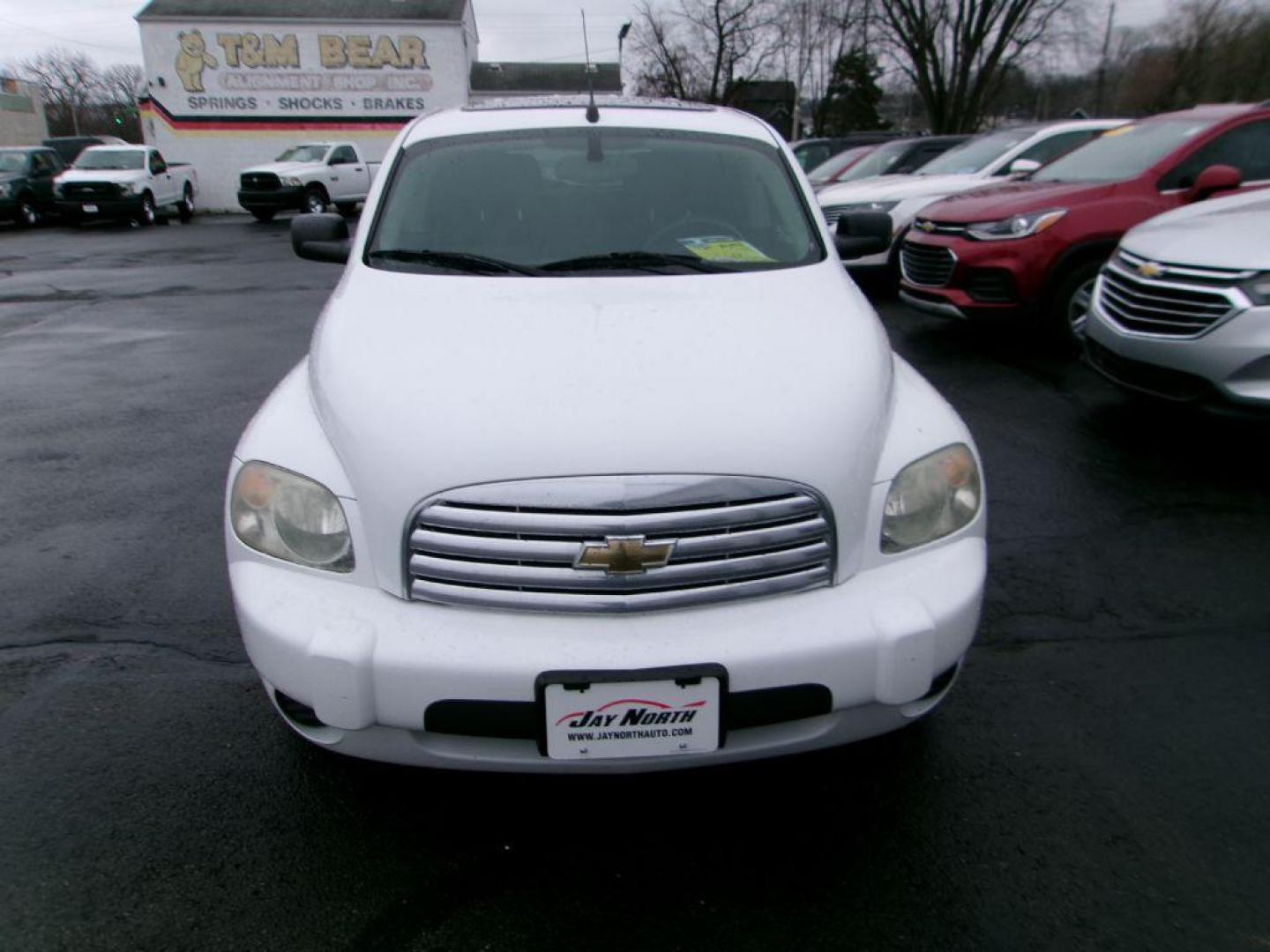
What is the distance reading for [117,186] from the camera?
2192 cm

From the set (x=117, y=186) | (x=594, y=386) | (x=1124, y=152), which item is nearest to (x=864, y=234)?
(x=594, y=386)

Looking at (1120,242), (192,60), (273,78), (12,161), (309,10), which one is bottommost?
(1120,242)

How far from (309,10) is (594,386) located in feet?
118

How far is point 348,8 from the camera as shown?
107ft

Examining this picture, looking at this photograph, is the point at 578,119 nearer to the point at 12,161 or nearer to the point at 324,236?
the point at 324,236

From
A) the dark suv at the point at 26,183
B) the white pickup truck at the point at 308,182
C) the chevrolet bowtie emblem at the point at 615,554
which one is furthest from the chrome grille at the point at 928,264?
the dark suv at the point at 26,183

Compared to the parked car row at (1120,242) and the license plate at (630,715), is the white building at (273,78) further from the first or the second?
the license plate at (630,715)

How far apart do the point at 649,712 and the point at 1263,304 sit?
3.77 m

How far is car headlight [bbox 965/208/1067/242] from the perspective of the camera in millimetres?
6555

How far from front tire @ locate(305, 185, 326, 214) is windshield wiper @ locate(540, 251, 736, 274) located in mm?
23497

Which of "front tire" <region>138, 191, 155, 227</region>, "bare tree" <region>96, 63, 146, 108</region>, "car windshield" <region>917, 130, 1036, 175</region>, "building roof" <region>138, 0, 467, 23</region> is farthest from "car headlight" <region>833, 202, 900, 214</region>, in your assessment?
"bare tree" <region>96, 63, 146, 108</region>

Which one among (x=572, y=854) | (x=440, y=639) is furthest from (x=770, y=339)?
(x=572, y=854)

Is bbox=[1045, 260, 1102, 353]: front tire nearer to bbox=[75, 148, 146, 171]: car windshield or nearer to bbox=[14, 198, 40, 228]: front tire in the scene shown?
bbox=[75, 148, 146, 171]: car windshield

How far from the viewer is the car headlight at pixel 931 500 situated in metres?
2.20
